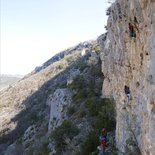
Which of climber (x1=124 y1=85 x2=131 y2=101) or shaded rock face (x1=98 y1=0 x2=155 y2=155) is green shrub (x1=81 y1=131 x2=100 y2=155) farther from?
climber (x1=124 y1=85 x2=131 y2=101)

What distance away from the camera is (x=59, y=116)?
38.6 meters

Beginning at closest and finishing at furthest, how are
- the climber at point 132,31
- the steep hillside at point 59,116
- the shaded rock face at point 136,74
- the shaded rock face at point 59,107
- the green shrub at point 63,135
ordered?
the shaded rock face at point 136,74, the climber at point 132,31, the steep hillside at point 59,116, the green shrub at point 63,135, the shaded rock face at point 59,107

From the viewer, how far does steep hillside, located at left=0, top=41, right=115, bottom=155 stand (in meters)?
29.0

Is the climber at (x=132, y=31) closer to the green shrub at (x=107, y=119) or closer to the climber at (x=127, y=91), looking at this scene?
the climber at (x=127, y=91)

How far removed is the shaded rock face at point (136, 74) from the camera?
1323 centimetres

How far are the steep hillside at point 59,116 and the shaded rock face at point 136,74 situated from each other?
3650mm

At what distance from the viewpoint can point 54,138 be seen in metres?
31.6

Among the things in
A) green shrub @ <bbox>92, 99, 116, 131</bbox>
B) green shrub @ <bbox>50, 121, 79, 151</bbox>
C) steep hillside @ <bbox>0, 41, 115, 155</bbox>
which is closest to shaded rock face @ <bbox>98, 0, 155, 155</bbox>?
steep hillside @ <bbox>0, 41, 115, 155</bbox>

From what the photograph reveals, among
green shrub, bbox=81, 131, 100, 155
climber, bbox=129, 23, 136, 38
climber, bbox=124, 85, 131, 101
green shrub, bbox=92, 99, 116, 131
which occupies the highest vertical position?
climber, bbox=129, 23, 136, 38

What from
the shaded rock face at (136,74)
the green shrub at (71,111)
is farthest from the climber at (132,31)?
the green shrub at (71,111)

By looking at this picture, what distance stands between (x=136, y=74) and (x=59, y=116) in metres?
23.1

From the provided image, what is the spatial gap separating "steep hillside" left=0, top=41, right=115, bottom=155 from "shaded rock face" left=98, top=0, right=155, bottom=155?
365 cm

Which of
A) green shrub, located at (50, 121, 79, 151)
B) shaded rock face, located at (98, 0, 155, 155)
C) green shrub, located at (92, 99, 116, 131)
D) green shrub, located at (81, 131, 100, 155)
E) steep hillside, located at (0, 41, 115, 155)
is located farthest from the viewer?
green shrub, located at (50, 121, 79, 151)

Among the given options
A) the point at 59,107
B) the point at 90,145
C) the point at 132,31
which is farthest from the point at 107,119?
the point at 132,31
